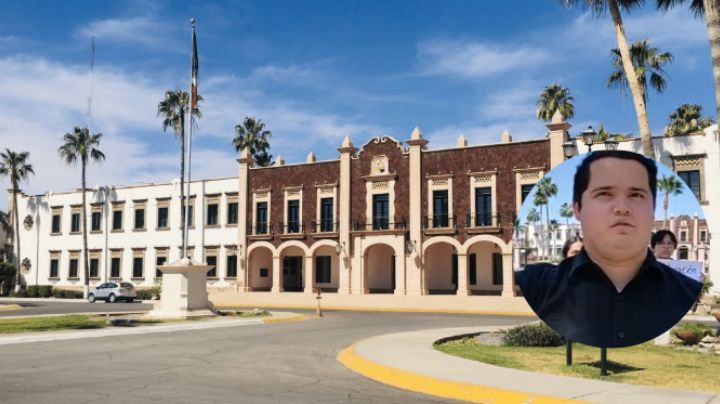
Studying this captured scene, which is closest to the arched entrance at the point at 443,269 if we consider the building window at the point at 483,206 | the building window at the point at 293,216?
the building window at the point at 483,206

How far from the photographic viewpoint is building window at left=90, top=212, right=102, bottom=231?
55.3 meters

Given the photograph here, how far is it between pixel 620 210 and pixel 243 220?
44.8m

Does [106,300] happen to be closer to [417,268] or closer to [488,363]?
[417,268]

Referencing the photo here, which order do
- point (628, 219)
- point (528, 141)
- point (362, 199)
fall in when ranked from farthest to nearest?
point (362, 199) < point (528, 141) < point (628, 219)

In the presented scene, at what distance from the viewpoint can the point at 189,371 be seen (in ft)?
38.6

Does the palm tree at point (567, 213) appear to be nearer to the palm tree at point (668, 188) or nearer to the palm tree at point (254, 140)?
the palm tree at point (668, 188)

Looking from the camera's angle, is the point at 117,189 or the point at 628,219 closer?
the point at 628,219

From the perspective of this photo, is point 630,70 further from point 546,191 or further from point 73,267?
point 73,267

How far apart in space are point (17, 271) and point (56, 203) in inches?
267

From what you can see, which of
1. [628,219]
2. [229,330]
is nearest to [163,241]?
[229,330]

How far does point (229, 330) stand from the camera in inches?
824

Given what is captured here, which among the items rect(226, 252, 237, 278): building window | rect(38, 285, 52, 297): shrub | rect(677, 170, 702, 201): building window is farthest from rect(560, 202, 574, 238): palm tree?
rect(38, 285, 52, 297): shrub

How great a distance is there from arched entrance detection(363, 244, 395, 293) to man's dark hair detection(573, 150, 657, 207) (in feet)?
129

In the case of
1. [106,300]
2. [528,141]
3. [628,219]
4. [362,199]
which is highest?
[528,141]
